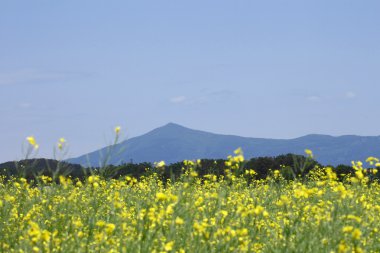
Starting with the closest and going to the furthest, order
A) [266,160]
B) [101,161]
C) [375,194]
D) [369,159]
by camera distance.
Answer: [101,161], [369,159], [375,194], [266,160]

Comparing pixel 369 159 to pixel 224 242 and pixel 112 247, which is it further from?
pixel 112 247

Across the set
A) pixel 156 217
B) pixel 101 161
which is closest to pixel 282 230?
pixel 156 217

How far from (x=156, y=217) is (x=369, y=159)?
102 inches

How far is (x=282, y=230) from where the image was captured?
7.41 m

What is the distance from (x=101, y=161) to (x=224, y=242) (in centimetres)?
157

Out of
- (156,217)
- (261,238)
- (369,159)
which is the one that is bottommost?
(261,238)

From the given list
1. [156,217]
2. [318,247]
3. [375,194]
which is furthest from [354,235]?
[375,194]

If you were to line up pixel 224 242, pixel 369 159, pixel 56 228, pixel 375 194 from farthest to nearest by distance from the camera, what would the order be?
1. pixel 375 194
2. pixel 56 228
3. pixel 369 159
4. pixel 224 242

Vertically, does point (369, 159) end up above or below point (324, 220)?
above

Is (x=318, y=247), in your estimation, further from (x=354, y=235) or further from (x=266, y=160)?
(x=266, y=160)

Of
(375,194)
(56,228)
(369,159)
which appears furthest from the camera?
(375,194)

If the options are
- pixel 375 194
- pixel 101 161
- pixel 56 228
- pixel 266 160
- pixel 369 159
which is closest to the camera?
pixel 101 161

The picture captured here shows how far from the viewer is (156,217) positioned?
237 inches

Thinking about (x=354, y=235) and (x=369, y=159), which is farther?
(x=369, y=159)
